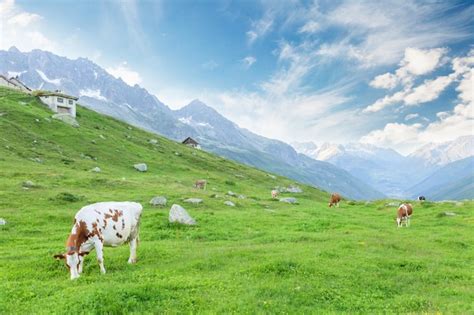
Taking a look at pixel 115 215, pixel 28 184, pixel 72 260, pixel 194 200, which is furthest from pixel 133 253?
pixel 28 184

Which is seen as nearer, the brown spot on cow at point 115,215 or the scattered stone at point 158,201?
the brown spot on cow at point 115,215

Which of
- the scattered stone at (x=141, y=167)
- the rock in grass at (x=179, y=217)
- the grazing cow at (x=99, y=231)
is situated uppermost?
the scattered stone at (x=141, y=167)

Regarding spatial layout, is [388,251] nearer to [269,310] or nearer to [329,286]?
[329,286]

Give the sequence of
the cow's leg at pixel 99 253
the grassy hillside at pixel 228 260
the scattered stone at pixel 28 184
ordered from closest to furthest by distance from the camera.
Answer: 1. the grassy hillside at pixel 228 260
2. the cow's leg at pixel 99 253
3. the scattered stone at pixel 28 184

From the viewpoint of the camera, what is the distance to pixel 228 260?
70.2 ft

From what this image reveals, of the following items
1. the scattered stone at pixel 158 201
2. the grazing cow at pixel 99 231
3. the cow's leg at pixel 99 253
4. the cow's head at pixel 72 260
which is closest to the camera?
the cow's head at pixel 72 260

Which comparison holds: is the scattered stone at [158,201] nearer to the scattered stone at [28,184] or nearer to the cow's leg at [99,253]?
the scattered stone at [28,184]

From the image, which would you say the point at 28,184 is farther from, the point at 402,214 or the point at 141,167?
the point at 402,214

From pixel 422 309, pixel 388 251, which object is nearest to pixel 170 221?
pixel 388 251

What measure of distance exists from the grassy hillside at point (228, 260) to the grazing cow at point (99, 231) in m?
0.91

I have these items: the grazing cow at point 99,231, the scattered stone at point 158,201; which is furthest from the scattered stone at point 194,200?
the grazing cow at point 99,231

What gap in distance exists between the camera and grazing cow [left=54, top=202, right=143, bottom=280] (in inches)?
691

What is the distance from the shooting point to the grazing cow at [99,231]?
17547mm

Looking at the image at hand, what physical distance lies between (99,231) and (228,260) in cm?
701
